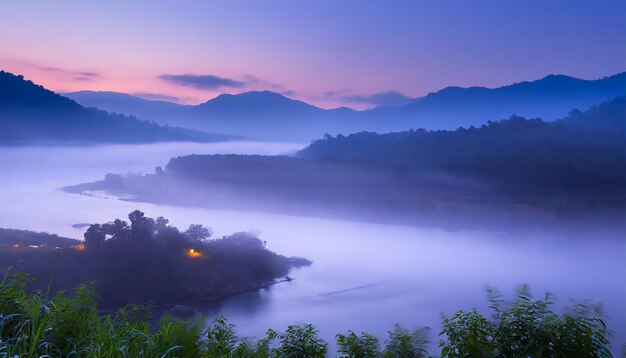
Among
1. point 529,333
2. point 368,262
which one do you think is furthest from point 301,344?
point 368,262

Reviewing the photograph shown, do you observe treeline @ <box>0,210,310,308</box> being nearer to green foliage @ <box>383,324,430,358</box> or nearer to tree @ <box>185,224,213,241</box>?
tree @ <box>185,224,213,241</box>

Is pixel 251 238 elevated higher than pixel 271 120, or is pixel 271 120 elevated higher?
pixel 271 120

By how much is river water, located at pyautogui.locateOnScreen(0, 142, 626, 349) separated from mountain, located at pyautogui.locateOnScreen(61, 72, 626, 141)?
18.0 meters

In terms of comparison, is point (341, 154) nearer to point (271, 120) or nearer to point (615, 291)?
point (271, 120)

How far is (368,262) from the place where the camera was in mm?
40406

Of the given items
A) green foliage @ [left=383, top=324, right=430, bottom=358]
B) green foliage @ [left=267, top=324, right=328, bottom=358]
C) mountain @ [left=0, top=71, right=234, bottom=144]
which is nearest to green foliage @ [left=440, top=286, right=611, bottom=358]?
green foliage @ [left=383, top=324, right=430, bottom=358]

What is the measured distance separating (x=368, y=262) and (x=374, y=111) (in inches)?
2272

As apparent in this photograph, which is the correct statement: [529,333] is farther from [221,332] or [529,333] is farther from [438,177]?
[438,177]

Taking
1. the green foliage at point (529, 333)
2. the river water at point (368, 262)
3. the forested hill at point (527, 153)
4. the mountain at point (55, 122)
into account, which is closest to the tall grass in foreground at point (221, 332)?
the green foliage at point (529, 333)

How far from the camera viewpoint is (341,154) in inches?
2448

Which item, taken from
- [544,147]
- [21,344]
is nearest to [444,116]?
[544,147]

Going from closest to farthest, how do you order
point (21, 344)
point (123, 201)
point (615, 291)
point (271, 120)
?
point (21, 344), point (615, 291), point (123, 201), point (271, 120)

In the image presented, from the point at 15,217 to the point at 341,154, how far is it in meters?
37.9

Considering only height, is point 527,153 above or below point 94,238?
above
